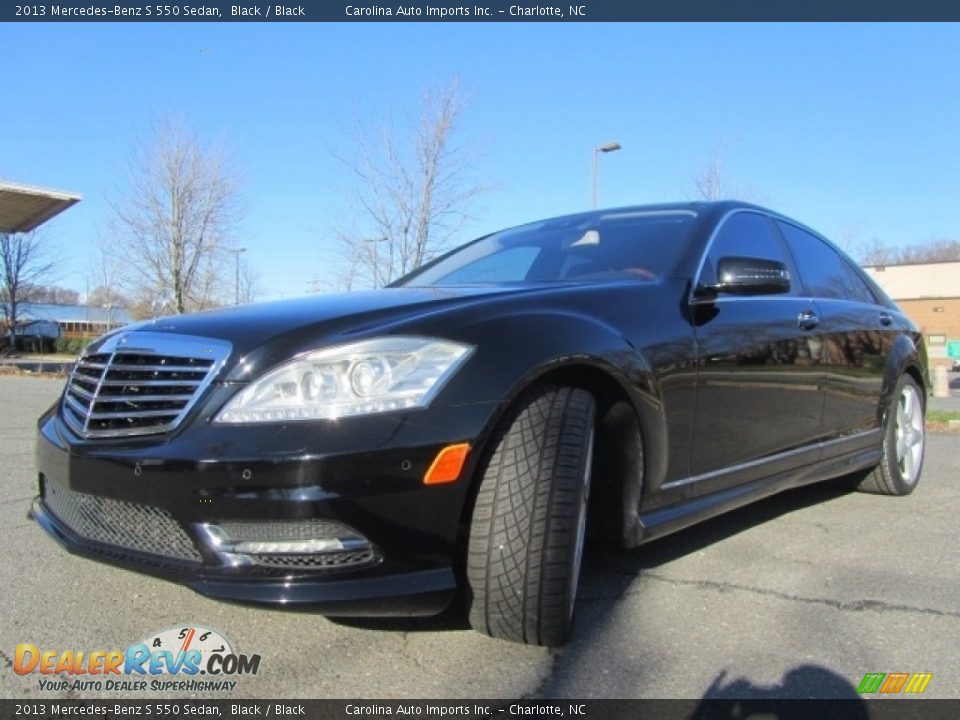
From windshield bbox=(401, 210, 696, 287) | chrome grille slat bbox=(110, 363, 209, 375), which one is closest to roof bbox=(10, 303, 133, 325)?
windshield bbox=(401, 210, 696, 287)

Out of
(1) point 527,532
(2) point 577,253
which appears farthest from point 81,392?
(2) point 577,253

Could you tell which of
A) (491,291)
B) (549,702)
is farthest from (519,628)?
(491,291)

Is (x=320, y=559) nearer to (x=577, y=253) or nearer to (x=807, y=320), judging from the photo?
(x=577, y=253)

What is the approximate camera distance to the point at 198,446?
80.4 inches

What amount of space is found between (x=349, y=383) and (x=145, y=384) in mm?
651

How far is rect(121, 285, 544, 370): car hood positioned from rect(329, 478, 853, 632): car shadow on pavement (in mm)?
835

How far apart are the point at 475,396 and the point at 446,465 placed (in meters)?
0.21

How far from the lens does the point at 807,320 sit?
12.1ft

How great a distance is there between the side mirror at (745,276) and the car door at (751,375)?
76 mm

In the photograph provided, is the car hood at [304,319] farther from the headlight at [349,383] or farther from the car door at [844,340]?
the car door at [844,340]

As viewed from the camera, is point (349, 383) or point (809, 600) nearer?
point (349, 383)

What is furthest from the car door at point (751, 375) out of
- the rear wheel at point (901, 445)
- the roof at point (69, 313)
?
the roof at point (69, 313)

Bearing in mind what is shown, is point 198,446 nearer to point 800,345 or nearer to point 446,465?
point 446,465
